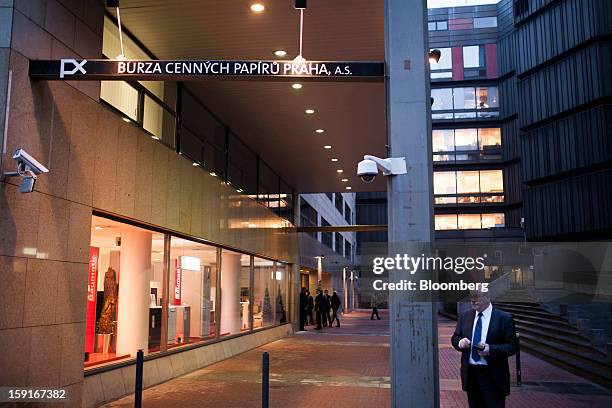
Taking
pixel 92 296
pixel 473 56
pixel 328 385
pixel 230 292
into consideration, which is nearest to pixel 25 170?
pixel 92 296

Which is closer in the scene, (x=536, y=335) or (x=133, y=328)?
(x=133, y=328)

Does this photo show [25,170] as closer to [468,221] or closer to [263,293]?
[263,293]

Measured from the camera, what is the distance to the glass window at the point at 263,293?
20.6 m

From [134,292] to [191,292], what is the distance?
3.01 metres

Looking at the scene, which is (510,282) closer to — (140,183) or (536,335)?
(536,335)

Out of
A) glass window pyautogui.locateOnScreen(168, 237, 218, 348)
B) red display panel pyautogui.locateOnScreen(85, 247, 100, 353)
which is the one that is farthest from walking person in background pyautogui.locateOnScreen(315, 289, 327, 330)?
red display panel pyautogui.locateOnScreen(85, 247, 100, 353)

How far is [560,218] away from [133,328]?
25.0 meters

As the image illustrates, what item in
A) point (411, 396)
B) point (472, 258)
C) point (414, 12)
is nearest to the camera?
point (411, 396)

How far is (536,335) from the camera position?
19547mm

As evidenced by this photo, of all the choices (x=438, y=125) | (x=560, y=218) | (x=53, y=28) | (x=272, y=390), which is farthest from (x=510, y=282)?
(x=53, y=28)

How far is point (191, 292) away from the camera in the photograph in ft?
48.4

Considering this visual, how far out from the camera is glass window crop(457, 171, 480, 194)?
56.7 m

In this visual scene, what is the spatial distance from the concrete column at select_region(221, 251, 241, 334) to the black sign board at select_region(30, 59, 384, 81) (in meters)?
9.86

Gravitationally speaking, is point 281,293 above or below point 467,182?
below
